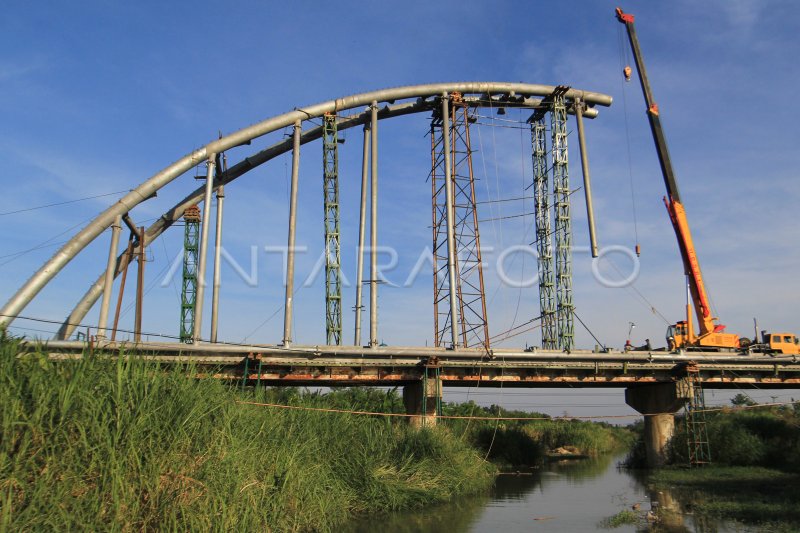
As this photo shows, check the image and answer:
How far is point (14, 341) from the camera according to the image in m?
11.5

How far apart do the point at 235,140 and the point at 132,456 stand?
2892 cm

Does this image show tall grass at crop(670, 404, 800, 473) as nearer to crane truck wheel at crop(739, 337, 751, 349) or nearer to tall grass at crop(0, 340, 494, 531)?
crane truck wheel at crop(739, 337, 751, 349)

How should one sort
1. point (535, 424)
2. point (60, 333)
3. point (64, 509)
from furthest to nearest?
point (535, 424) < point (60, 333) < point (64, 509)

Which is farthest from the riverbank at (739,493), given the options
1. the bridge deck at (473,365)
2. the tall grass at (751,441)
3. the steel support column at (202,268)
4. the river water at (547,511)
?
the steel support column at (202,268)

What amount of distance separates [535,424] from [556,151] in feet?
88.5

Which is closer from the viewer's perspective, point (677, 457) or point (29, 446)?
point (29, 446)

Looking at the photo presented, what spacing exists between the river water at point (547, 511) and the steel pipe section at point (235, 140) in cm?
2318

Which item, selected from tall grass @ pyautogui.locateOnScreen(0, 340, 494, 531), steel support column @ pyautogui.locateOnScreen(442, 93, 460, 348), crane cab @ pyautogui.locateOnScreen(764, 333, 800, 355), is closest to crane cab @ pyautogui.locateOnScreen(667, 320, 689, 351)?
crane cab @ pyautogui.locateOnScreen(764, 333, 800, 355)

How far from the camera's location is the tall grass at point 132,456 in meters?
10.0

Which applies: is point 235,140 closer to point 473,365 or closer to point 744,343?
point 473,365

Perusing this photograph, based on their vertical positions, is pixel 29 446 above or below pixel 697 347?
below

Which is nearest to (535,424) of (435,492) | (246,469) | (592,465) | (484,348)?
(592,465)

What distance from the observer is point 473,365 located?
3325 cm

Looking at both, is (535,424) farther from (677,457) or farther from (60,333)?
(60,333)
